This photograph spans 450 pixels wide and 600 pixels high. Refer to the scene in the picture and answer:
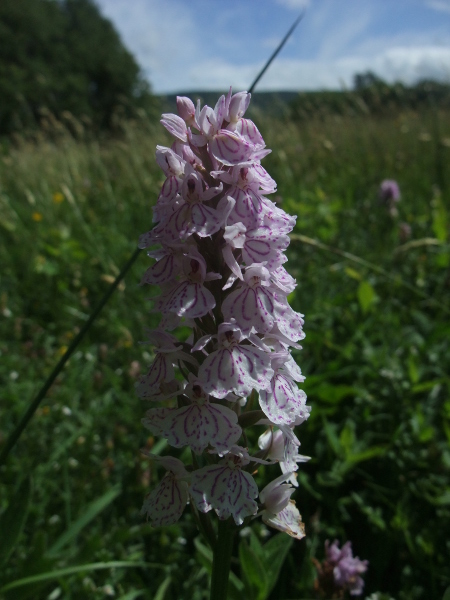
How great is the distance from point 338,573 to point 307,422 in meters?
0.76

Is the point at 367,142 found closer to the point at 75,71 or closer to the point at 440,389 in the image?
the point at 440,389

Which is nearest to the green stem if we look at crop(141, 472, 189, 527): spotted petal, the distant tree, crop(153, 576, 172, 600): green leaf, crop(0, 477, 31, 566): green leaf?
crop(141, 472, 189, 527): spotted petal

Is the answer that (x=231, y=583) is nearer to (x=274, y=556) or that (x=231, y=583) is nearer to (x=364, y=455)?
(x=274, y=556)

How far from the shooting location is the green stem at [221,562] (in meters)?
1.15

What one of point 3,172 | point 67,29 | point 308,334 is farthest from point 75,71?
point 308,334

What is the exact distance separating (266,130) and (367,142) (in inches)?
64.7

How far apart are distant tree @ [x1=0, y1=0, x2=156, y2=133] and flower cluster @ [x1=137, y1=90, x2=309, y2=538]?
1355 inches

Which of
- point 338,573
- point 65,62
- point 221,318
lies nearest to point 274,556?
point 338,573

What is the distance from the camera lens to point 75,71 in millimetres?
42531

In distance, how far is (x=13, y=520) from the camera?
1520 millimetres

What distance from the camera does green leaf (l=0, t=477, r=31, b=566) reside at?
150cm

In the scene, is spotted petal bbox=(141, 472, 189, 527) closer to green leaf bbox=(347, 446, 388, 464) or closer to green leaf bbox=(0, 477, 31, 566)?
green leaf bbox=(0, 477, 31, 566)

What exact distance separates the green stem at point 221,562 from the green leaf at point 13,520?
681 millimetres

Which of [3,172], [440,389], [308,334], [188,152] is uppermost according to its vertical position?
[188,152]
